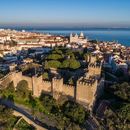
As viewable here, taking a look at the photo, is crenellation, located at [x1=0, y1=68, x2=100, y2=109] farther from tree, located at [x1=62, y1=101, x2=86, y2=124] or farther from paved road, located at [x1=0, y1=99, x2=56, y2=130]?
paved road, located at [x1=0, y1=99, x2=56, y2=130]

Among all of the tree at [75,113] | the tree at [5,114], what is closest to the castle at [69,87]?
the tree at [75,113]

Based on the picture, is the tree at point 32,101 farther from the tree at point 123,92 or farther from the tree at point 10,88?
the tree at point 123,92

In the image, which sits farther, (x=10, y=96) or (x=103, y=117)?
(x=10, y=96)

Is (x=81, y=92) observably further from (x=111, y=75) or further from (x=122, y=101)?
(x=111, y=75)

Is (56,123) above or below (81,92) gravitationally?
below

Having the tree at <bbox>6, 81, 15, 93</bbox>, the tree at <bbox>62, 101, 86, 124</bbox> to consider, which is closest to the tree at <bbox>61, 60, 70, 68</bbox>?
the tree at <bbox>6, 81, 15, 93</bbox>

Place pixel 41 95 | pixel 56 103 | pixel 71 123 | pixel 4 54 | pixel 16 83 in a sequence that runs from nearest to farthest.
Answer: pixel 71 123
pixel 56 103
pixel 41 95
pixel 16 83
pixel 4 54

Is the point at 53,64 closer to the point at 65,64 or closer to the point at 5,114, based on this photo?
the point at 65,64

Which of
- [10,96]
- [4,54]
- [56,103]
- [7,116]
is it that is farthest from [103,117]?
[4,54]
